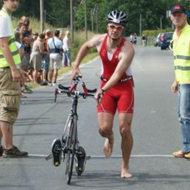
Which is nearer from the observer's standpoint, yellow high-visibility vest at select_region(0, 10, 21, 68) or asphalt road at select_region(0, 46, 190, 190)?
asphalt road at select_region(0, 46, 190, 190)

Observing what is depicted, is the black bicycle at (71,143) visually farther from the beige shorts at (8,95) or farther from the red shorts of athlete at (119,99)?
the beige shorts at (8,95)

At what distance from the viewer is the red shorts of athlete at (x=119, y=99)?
25.1 ft

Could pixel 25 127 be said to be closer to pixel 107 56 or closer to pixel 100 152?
pixel 100 152

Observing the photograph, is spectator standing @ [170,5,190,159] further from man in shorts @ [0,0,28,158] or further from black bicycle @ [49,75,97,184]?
man in shorts @ [0,0,28,158]

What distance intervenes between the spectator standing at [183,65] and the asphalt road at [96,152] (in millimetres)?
378

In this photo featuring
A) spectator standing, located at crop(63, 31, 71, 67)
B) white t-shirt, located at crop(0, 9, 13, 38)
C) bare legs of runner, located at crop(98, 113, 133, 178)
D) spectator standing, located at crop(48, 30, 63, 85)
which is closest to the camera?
bare legs of runner, located at crop(98, 113, 133, 178)

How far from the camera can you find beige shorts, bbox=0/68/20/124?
908 centimetres

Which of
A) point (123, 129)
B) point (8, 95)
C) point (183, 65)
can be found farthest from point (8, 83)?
point (183, 65)

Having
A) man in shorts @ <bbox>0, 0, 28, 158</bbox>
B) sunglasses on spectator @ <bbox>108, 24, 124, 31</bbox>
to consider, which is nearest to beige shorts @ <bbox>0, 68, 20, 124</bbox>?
man in shorts @ <bbox>0, 0, 28, 158</bbox>

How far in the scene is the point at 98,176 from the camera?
7891 mm

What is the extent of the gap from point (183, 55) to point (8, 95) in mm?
2307

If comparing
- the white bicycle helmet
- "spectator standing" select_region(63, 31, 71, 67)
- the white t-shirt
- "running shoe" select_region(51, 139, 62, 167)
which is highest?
the white bicycle helmet

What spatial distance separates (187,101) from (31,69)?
557 inches

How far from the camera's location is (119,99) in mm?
7719
